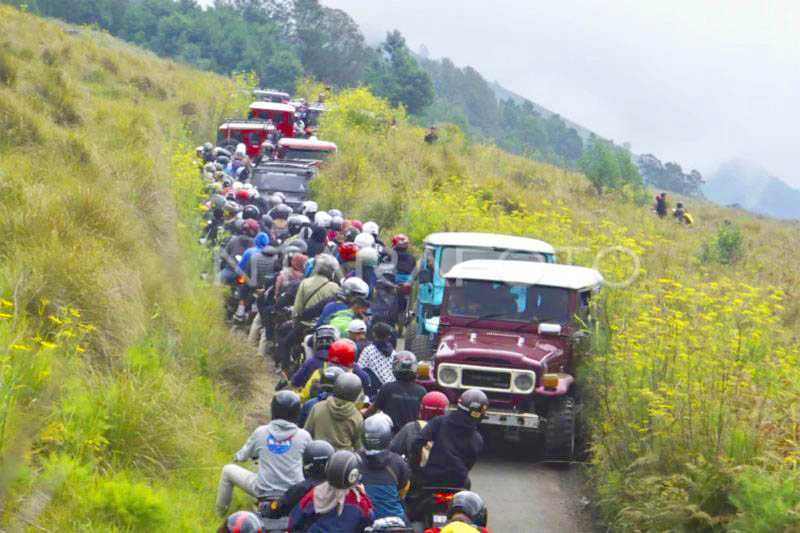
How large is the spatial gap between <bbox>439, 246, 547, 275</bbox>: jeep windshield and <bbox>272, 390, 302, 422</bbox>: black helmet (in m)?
7.22

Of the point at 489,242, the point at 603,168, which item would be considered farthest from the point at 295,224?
the point at 603,168

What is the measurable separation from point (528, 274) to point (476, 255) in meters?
2.14

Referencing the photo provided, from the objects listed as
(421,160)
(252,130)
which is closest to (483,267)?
(421,160)

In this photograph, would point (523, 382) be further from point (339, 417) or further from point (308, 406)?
point (339, 417)

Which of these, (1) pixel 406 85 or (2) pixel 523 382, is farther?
(1) pixel 406 85

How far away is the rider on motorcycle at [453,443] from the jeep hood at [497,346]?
11.5 ft

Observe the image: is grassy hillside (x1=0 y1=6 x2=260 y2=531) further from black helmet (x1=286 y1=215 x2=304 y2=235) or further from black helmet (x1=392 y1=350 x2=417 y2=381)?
black helmet (x1=392 y1=350 x2=417 y2=381)

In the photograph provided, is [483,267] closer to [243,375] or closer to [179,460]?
[243,375]

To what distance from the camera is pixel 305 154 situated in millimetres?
30969

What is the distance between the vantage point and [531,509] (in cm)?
1062

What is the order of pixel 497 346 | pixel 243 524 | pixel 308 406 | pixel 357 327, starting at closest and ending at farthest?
1. pixel 243 524
2. pixel 308 406
3. pixel 357 327
4. pixel 497 346

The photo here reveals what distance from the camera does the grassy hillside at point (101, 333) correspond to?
7406 millimetres

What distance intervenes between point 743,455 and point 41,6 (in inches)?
3358

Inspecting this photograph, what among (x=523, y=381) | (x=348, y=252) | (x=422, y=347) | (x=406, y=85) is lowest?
(x=422, y=347)
